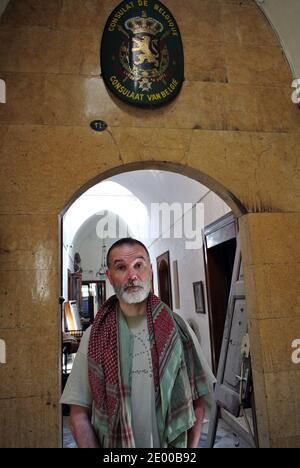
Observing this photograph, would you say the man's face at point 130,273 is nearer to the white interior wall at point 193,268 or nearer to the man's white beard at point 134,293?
the man's white beard at point 134,293

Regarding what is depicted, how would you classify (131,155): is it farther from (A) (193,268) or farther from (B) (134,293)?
(A) (193,268)

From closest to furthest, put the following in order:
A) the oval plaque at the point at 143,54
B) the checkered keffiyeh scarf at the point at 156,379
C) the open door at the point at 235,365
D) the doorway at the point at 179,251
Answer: the checkered keffiyeh scarf at the point at 156,379 < the oval plaque at the point at 143,54 < the open door at the point at 235,365 < the doorway at the point at 179,251

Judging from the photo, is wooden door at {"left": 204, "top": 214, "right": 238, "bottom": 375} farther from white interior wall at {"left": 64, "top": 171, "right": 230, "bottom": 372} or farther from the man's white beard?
the man's white beard

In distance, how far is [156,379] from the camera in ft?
5.86

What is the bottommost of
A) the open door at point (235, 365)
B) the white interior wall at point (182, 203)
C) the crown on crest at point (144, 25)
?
the open door at point (235, 365)

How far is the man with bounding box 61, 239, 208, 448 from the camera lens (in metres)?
1.71

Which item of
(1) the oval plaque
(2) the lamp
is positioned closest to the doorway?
(1) the oval plaque

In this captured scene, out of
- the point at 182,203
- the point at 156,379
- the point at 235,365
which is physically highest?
the point at 182,203

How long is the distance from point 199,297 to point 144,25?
3.62 meters

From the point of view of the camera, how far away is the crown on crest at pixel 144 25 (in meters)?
2.69

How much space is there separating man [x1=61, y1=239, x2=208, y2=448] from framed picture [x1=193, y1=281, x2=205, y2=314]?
120 inches

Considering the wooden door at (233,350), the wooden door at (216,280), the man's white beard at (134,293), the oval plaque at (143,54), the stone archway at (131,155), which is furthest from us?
the wooden door at (216,280)

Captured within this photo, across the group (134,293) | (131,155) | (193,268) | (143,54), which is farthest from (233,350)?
(143,54)

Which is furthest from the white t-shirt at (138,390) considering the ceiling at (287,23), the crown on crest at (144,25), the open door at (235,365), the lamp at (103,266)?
the lamp at (103,266)
